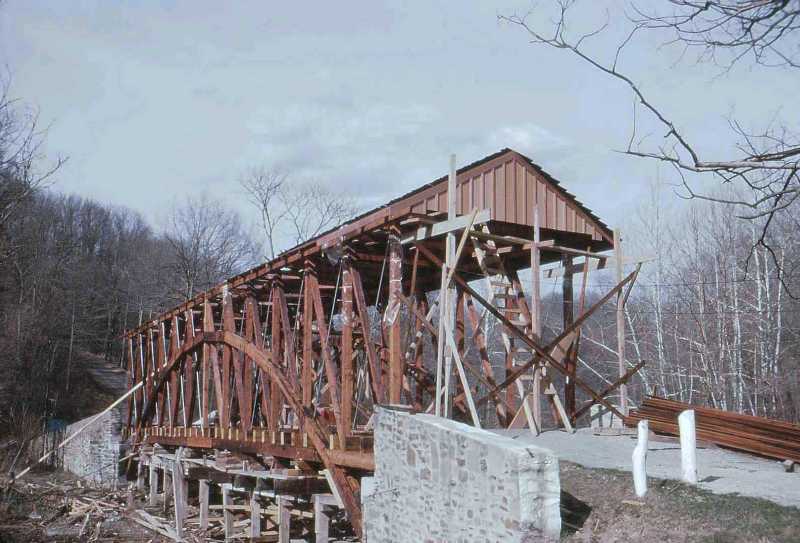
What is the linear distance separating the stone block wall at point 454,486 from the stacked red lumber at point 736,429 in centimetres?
475

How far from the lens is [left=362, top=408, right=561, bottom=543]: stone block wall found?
25.5 ft

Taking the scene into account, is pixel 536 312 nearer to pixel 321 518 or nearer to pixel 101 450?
pixel 321 518

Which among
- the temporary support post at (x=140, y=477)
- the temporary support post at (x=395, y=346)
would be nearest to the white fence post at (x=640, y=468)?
the temporary support post at (x=395, y=346)

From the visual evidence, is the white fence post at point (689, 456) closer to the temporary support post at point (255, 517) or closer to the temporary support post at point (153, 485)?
the temporary support post at point (255, 517)

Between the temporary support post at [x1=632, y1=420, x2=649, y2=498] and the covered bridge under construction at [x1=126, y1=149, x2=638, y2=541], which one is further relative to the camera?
the covered bridge under construction at [x1=126, y1=149, x2=638, y2=541]

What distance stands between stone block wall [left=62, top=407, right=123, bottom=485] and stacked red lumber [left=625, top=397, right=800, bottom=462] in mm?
19664

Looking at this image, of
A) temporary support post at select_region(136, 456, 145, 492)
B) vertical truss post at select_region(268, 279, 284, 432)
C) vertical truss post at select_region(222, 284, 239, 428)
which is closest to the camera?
vertical truss post at select_region(268, 279, 284, 432)

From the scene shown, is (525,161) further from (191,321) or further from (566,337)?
(191,321)

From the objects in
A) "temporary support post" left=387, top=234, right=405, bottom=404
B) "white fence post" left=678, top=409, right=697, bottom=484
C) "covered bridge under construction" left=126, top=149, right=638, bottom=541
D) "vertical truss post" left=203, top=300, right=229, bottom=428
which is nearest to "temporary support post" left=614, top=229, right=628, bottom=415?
"covered bridge under construction" left=126, top=149, right=638, bottom=541

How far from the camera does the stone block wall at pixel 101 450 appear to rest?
1055 inches

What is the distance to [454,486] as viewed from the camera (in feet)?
29.2

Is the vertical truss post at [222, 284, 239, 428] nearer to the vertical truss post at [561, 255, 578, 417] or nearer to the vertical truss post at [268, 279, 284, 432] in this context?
the vertical truss post at [268, 279, 284, 432]

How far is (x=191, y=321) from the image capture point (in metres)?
21.8

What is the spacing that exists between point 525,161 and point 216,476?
10021 millimetres
